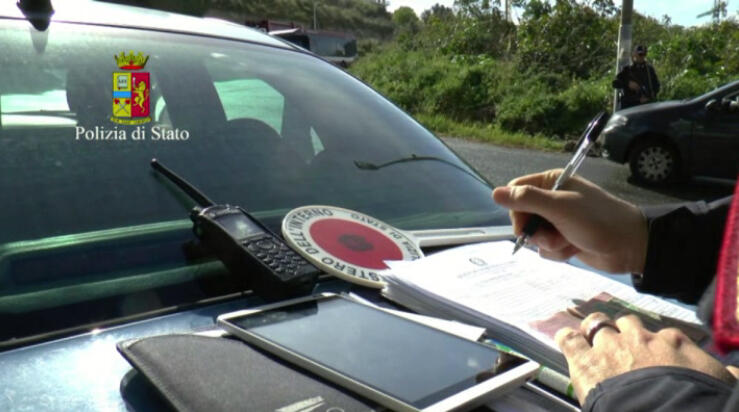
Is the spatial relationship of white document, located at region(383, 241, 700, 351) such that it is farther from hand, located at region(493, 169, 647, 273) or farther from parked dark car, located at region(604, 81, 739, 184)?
parked dark car, located at region(604, 81, 739, 184)

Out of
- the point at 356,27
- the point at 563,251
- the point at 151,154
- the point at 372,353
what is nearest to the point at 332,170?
the point at 151,154

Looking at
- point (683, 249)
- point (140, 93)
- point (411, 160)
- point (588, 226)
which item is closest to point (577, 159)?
point (588, 226)

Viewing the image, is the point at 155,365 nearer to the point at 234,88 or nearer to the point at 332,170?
the point at 332,170

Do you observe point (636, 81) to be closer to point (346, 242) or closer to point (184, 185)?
point (346, 242)

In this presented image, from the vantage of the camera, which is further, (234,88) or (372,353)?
(234,88)

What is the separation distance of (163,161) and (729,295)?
3.51 feet

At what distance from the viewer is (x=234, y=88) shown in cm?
181

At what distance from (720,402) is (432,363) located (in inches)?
12.1

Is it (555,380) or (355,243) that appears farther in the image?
(355,243)

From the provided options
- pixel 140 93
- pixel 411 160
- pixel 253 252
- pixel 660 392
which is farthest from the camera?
pixel 411 160

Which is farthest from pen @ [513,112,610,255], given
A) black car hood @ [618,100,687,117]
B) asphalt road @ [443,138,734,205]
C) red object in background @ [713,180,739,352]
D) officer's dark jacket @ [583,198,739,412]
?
black car hood @ [618,100,687,117]

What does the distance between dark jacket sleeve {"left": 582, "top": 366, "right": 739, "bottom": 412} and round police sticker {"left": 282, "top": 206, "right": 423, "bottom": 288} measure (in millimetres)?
505

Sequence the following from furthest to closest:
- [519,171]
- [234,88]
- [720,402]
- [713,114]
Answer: [519,171] → [713,114] → [234,88] → [720,402]

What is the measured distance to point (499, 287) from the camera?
3.84ft
